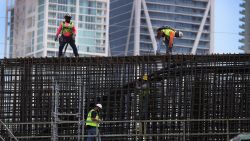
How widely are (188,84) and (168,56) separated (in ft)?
3.90

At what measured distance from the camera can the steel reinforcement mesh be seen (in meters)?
27.7

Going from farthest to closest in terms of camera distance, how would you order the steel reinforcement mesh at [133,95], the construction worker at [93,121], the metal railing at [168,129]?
the steel reinforcement mesh at [133,95] → the metal railing at [168,129] → the construction worker at [93,121]

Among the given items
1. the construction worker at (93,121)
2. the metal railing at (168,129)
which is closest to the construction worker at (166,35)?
the metal railing at (168,129)

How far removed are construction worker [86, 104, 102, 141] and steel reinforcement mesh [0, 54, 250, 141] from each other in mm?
1549

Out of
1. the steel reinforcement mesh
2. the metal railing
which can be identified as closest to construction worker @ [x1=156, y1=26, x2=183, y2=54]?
the steel reinforcement mesh

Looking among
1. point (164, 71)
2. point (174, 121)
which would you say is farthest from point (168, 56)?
point (174, 121)

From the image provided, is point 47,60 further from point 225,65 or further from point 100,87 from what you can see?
point 225,65

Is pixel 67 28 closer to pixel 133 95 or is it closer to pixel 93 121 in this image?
pixel 133 95

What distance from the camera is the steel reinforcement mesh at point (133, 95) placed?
27672mm

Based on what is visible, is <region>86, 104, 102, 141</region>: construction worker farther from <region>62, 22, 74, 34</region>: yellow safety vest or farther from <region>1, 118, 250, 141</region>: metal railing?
<region>62, 22, 74, 34</region>: yellow safety vest

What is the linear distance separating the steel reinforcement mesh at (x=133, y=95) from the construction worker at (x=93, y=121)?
61.0 inches

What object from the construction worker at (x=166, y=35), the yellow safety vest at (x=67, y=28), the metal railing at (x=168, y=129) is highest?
the yellow safety vest at (x=67, y=28)

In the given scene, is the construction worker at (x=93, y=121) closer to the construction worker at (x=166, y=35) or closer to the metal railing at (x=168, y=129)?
the metal railing at (x=168, y=129)

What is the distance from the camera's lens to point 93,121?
→ 25.3 metres
